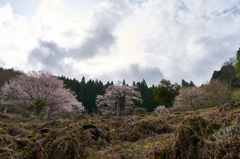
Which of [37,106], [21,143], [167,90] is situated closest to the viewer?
[21,143]

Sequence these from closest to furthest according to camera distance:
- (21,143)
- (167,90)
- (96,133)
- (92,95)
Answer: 1. (21,143)
2. (96,133)
3. (167,90)
4. (92,95)

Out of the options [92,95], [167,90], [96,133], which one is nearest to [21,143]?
[96,133]

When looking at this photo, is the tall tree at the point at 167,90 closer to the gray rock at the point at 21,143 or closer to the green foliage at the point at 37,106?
the green foliage at the point at 37,106

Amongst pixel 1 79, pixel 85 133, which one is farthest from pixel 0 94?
pixel 85 133

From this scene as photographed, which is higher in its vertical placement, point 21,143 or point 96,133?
point 21,143

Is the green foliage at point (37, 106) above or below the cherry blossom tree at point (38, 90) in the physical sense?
below

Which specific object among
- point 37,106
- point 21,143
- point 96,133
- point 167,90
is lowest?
point 96,133

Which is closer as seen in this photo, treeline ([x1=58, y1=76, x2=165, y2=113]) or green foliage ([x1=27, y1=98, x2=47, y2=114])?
green foliage ([x1=27, y1=98, x2=47, y2=114])

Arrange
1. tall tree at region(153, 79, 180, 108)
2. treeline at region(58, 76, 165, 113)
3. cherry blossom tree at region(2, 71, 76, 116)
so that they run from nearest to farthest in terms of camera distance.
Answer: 1. cherry blossom tree at region(2, 71, 76, 116)
2. tall tree at region(153, 79, 180, 108)
3. treeline at region(58, 76, 165, 113)

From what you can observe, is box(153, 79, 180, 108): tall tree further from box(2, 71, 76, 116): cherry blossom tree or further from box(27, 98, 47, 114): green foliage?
box(27, 98, 47, 114): green foliage

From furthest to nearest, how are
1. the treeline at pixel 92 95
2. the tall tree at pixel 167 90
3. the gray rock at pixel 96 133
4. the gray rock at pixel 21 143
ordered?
1. the treeline at pixel 92 95
2. the tall tree at pixel 167 90
3. the gray rock at pixel 96 133
4. the gray rock at pixel 21 143

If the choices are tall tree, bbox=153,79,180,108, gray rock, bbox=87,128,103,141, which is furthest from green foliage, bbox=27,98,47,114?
tall tree, bbox=153,79,180,108

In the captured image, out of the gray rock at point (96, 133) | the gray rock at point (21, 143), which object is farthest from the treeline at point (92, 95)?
the gray rock at point (21, 143)

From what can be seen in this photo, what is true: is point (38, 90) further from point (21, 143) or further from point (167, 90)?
point (167, 90)
